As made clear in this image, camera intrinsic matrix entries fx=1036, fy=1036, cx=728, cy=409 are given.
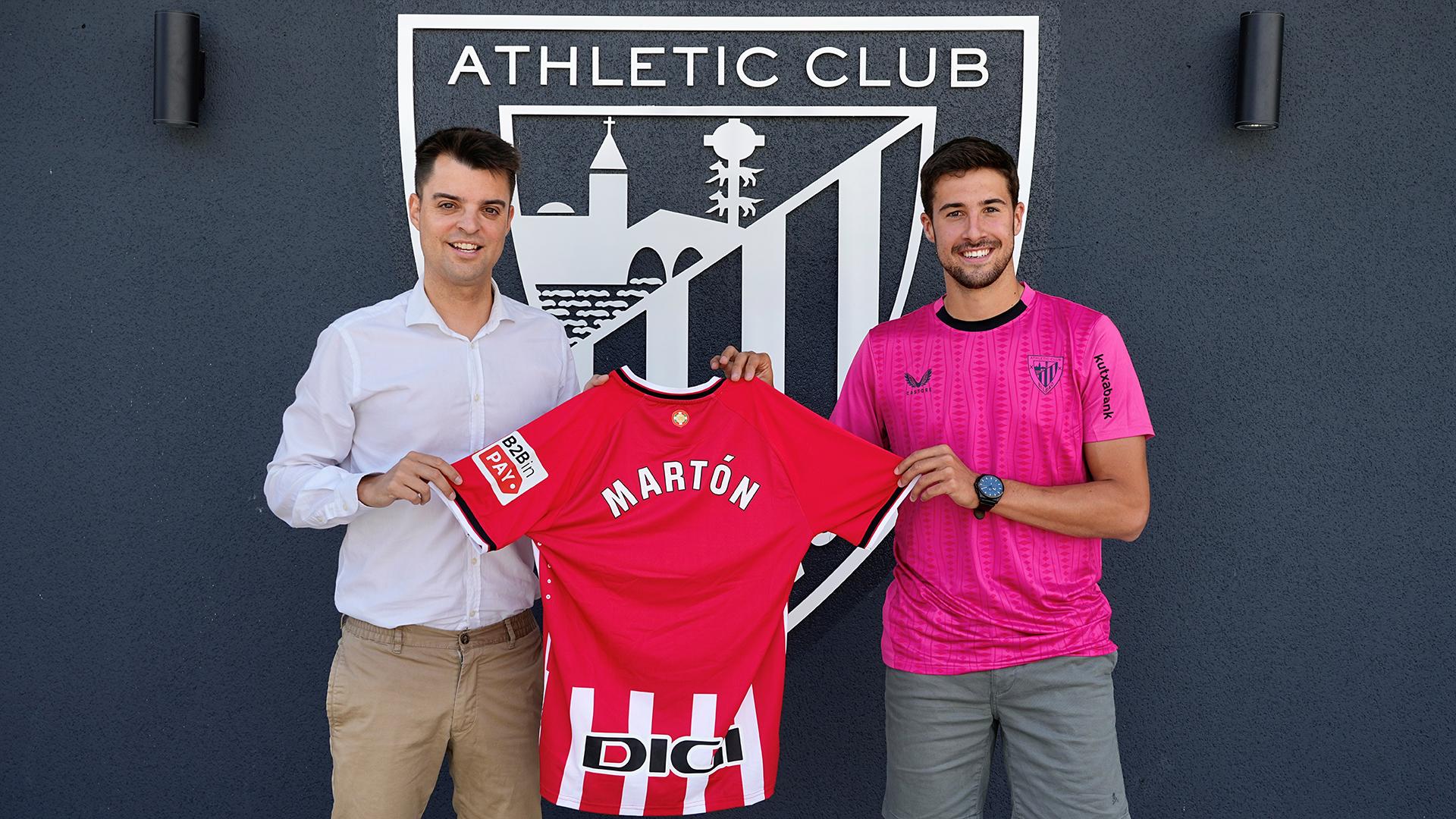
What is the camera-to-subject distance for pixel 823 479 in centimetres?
223

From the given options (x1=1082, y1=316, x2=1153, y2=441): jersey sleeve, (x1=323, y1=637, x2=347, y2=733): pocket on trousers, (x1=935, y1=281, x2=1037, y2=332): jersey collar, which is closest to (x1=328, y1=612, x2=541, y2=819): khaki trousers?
(x1=323, y1=637, x2=347, y2=733): pocket on trousers

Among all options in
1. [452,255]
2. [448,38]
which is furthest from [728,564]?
[448,38]

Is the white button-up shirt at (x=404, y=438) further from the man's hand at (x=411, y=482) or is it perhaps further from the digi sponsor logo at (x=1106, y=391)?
the digi sponsor logo at (x=1106, y=391)

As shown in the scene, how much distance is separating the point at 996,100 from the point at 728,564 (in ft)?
5.24

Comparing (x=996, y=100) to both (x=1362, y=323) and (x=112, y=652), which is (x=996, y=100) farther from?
(x=112, y=652)

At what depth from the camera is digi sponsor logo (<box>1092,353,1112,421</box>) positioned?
2172mm

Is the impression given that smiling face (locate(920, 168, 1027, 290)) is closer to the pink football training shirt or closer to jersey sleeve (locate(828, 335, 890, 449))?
the pink football training shirt

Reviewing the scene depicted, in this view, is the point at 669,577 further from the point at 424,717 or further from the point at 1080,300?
the point at 1080,300

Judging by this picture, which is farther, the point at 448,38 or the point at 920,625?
the point at 448,38

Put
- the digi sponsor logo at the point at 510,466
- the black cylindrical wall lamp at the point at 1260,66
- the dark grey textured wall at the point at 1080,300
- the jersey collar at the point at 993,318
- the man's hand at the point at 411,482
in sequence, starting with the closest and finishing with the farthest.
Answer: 1. the man's hand at the point at 411,482
2. the digi sponsor logo at the point at 510,466
3. the jersey collar at the point at 993,318
4. the black cylindrical wall lamp at the point at 1260,66
5. the dark grey textured wall at the point at 1080,300

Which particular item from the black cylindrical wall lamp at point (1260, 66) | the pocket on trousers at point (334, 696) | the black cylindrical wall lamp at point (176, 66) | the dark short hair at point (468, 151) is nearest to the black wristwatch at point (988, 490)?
the dark short hair at point (468, 151)

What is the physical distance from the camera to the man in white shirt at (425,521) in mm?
2133

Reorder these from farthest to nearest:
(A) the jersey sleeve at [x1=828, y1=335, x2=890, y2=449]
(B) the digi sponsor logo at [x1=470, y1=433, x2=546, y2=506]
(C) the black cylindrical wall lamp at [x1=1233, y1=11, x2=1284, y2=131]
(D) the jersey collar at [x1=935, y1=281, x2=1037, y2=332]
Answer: (C) the black cylindrical wall lamp at [x1=1233, y1=11, x2=1284, y2=131]
(A) the jersey sleeve at [x1=828, y1=335, x2=890, y2=449]
(D) the jersey collar at [x1=935, y1=281, x2=1037, y2=332]
(B) the digi sponsor logo at [x1=470, y1=433, x2=546, y2=506]

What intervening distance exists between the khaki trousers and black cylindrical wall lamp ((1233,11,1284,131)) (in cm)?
238
